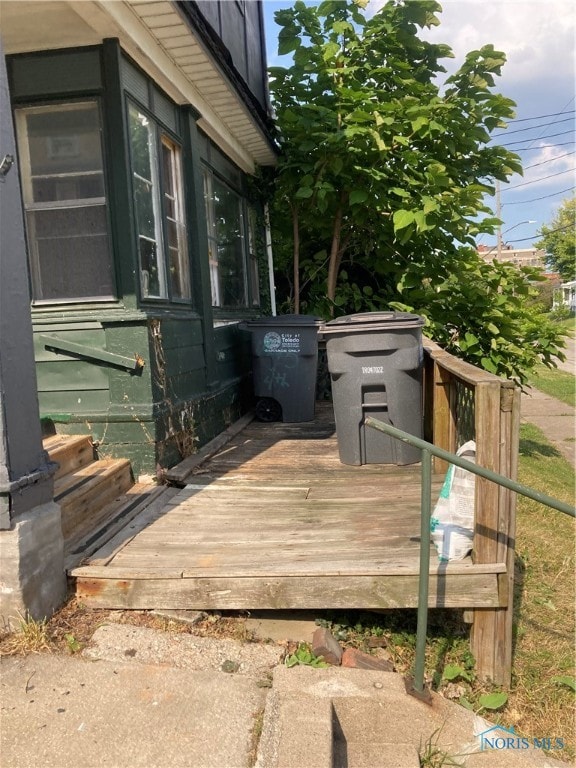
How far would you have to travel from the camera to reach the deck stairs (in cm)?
341

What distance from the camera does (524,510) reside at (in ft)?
19.0

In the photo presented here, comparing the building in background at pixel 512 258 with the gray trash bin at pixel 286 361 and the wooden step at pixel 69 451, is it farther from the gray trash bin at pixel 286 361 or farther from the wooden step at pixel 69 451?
the wooden step at pixel 69 451

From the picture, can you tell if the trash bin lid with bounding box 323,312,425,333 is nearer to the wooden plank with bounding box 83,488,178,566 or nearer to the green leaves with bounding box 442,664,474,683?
the wooden plank with bounding box 83,488,178,566

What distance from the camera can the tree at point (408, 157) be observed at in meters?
6.91

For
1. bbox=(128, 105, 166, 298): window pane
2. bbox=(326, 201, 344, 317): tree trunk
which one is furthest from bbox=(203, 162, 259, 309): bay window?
bbox=(128, 105, 166, 298): window pane

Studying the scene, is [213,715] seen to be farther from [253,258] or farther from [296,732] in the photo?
[253,258]

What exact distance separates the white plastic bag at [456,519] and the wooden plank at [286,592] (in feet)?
0.64

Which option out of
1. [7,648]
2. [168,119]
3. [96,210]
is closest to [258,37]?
[168,119]

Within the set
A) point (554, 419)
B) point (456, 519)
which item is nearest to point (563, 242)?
point (554, 419)

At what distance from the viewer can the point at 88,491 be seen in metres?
3.71

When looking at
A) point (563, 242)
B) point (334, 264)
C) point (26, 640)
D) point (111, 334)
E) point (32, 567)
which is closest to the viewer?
point (26, 640)

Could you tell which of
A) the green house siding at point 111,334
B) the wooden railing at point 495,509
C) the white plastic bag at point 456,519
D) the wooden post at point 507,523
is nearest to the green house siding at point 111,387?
the green house siding at point 111,334

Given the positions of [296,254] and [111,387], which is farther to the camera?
[296,254]

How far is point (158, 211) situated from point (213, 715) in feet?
12.5
